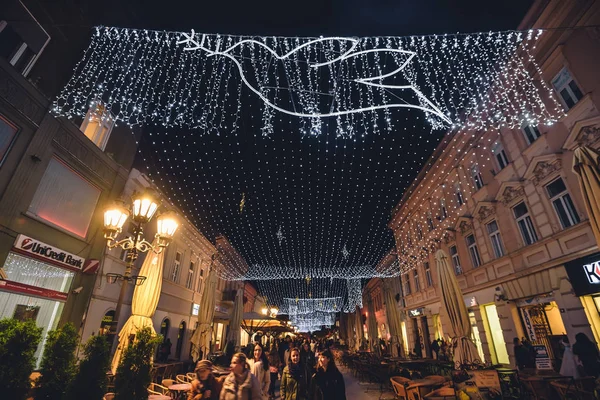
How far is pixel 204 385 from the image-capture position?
4.29 meters

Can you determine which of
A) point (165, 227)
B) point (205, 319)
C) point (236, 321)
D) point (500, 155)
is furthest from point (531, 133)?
point (236, 321)

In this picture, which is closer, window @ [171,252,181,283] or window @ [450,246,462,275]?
window @ [450,246,462,275]

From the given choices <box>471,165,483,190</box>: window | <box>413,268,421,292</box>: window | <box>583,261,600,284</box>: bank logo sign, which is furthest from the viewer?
<box>413,268,421,292</box>: window

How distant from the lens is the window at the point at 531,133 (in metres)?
9.22

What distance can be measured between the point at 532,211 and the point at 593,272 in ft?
8.94

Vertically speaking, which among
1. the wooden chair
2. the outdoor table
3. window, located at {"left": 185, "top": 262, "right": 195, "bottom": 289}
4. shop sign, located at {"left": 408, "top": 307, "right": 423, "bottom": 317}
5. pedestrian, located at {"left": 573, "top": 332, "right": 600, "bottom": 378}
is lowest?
the outdoor table

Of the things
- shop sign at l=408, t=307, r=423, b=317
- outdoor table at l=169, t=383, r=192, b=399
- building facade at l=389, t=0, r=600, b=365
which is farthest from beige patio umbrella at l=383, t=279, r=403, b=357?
outdoor table at l=169, t=383, r=192, b=399

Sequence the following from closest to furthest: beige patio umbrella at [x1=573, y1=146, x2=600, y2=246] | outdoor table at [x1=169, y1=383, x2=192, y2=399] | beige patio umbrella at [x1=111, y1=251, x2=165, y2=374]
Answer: beige patio umbrella at [x1=573, y1=146, x2=600, y2=246] → outdoor table at [x1=169, y1=383, x2=192, y2=399] → beige patio umbrella at [x1=111, y1=251, x2=165, y2=374]

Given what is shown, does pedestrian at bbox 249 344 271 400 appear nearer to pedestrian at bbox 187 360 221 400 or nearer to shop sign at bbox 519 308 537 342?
pedestrian at bbox 187 360 221 400

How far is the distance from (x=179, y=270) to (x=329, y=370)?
1502 centimetres

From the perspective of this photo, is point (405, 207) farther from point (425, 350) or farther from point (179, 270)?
point (179, 270)

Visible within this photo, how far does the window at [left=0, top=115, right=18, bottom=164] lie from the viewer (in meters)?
6.90

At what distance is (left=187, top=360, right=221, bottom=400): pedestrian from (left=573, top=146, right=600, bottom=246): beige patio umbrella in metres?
7.08

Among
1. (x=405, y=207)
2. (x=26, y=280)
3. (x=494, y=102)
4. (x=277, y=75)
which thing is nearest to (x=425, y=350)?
(x=405, y=207)
